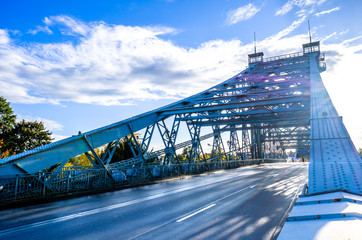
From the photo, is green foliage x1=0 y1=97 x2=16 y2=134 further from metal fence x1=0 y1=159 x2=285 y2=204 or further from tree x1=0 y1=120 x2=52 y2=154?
metal fence x1=0 y1=159 x2=285 y2=204

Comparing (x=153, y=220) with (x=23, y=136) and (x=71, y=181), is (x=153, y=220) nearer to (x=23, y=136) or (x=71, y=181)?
(x=71, y=181)

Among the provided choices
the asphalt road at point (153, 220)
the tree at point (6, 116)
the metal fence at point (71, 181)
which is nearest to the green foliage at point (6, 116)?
the tree at point (6, 116)

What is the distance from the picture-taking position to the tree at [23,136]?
45.2 metres

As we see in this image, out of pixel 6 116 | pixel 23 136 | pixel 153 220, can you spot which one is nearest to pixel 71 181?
pixel 153 220

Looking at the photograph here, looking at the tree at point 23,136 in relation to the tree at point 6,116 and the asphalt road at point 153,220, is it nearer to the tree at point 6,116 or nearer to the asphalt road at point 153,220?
the tree at point 6,116

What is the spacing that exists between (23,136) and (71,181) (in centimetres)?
4128

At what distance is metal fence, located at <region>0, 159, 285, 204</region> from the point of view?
1027 cm

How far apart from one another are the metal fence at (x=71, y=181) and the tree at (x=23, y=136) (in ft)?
120

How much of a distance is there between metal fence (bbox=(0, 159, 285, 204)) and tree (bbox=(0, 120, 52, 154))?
36.6m

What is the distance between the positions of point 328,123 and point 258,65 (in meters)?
43.4

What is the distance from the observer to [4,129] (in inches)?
1852

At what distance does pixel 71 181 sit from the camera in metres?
12.9

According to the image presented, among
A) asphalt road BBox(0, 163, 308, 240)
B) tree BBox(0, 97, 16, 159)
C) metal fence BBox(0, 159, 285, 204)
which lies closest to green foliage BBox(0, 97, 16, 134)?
tree BBox(0, 97, 16, 159)

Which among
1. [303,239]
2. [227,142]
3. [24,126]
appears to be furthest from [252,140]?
[303,239]
